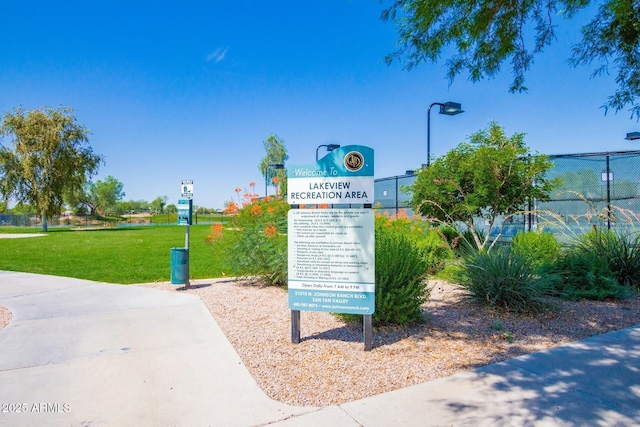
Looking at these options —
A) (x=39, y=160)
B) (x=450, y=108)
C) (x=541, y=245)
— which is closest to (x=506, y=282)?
(x=541, y=245)

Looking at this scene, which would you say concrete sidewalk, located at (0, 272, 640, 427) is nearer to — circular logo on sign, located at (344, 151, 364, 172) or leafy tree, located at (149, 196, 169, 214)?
circular logo on sign, located at (344, 151, 364, 172)

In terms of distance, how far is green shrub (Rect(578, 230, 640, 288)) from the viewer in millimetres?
7707

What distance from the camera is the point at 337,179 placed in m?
4.70

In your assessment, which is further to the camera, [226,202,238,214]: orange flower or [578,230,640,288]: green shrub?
[226,202,238,214]: orange flower

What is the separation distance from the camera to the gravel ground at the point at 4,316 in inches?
226

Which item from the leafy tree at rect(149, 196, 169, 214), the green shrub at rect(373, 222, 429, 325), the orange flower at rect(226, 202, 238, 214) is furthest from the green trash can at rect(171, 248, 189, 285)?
the leafy tree at rect(149, 196, 169, 214)

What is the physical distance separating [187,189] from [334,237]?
488 cm

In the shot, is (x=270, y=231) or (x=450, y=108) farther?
(x=450, y=108)

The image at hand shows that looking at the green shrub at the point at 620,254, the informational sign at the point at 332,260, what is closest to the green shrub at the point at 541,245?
the green shrub at the point at 620,254

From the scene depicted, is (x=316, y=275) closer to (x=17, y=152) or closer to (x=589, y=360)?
(x=589, y=360)

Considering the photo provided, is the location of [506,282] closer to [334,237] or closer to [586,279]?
[586,279]

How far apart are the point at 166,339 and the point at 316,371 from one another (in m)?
2.07

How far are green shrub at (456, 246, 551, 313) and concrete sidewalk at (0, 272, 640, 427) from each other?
1.03m

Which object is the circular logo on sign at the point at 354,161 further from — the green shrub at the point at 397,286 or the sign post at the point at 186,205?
the sign post at the point at 186,205
